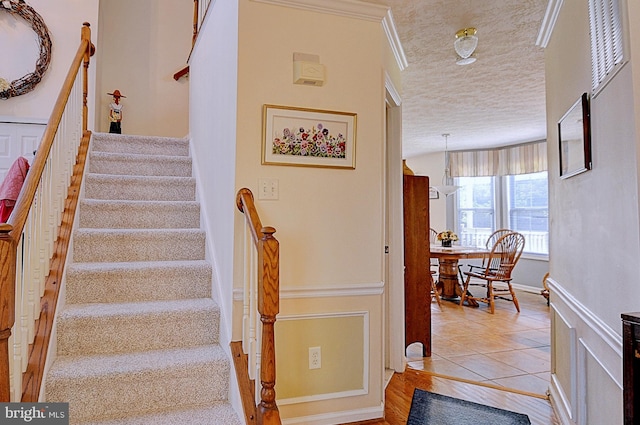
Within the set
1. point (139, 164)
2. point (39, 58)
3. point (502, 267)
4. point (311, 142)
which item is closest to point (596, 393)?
point (311, 142)

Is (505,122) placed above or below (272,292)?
above

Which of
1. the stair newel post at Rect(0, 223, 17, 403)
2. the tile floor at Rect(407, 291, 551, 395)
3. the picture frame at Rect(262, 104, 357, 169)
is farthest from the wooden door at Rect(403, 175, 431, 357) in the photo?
the stair newel post at Rect(0, 223, 17, 403)

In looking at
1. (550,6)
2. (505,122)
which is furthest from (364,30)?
(505,122)

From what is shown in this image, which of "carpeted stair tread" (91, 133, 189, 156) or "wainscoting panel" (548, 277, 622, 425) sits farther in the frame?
"carpeted stair tread" (91, 133, 189, 156)

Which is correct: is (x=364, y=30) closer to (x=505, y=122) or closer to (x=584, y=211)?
(x=584, y=211)

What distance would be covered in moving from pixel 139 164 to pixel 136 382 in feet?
6.85

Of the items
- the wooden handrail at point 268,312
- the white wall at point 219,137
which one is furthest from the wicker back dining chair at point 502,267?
the wooden handrail at point 268,312

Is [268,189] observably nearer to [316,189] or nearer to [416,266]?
[316,189]

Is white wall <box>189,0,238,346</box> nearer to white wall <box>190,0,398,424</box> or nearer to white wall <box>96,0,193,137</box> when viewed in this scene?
white wall <box>190,0,398,424</box>

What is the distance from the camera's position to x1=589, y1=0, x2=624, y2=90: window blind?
141cm

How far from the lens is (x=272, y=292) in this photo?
1.62 metres

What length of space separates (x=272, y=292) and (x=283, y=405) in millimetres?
860

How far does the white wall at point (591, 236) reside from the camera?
4.49 feet

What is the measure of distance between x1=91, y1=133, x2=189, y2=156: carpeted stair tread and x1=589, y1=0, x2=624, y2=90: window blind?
10.8 feet
